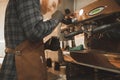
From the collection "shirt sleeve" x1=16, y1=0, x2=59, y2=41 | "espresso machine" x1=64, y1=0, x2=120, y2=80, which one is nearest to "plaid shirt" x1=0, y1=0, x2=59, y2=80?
"shirt sleeve" x1=16, y1=0, x2=59, y2=41

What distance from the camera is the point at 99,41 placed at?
4.48 ft

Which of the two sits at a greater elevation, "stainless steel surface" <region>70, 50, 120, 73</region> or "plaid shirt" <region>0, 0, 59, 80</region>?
"plaid shirt" <region>0, 0, 59, 80</region>

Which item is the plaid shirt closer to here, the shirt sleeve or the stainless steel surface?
the shirt sleeve

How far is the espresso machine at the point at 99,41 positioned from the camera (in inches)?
38.5

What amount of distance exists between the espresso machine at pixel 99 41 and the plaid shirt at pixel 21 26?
8.6 inches

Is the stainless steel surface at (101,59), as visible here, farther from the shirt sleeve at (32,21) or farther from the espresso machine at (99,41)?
the shirt sleeve at (32,21)

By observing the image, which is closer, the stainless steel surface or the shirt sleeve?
the stainless steel surface

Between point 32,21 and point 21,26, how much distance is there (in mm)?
93

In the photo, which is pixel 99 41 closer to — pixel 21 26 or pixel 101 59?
pixel 101 59

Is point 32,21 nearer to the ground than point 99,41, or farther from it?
farther from it

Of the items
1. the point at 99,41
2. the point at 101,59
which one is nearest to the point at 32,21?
the point at 101,59

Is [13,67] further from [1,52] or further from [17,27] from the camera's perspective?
[1,52]

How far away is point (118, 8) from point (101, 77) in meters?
0.65

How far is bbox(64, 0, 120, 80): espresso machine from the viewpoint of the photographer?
98cm
